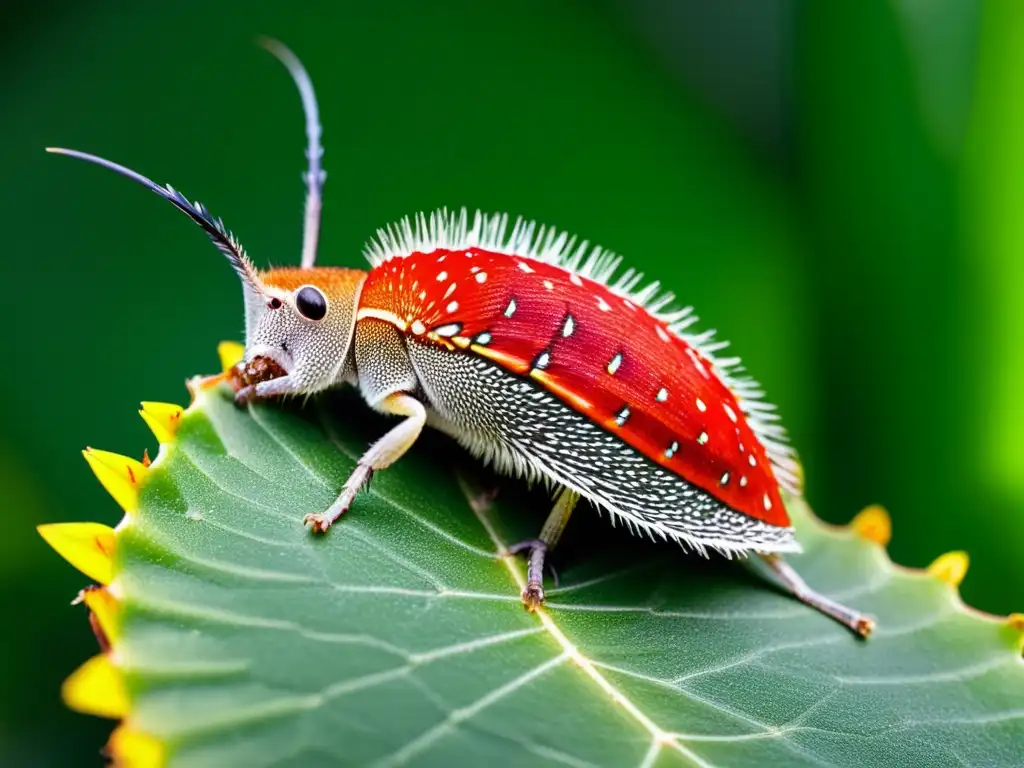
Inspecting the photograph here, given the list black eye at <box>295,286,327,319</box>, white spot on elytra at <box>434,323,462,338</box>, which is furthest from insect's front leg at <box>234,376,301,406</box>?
white spot on elytra at <box>434,323,462,338</box>

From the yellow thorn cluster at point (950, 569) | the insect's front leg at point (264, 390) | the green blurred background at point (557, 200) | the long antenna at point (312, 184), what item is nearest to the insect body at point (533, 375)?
the insect's front leg at point (264, 390)

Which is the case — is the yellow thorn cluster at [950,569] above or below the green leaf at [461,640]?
above

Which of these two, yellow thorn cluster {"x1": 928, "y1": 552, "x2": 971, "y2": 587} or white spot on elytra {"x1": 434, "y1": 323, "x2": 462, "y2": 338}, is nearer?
white spot on elytra {"x1": 434, "y1": 323, "x2": 462, "y2": 338}

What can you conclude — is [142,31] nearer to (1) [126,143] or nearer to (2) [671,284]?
(1) [126,143]

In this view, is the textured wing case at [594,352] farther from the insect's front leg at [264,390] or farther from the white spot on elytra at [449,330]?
the insect's front leg at [264,390]

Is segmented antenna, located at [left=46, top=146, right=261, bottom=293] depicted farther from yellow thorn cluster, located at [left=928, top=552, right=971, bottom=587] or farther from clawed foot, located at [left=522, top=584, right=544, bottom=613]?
yellow thorn cluster, located at [left=928, top=552, right=971, bottom=587]

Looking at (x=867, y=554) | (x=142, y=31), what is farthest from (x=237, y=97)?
(x=867, y=554)

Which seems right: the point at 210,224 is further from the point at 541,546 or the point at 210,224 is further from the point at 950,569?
the point at 950,569
